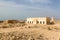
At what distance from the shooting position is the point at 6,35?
36.3 ft

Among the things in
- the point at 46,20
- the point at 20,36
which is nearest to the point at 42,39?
the point at 20,36

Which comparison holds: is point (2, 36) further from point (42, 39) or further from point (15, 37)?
point (42, 39)

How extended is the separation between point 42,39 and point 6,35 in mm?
3625

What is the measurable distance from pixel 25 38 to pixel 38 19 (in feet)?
64.5

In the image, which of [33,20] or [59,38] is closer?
[59,38]

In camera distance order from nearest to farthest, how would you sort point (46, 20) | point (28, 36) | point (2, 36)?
1. point (2, 36)
2. point (28, 36)
3. point (46, 20)

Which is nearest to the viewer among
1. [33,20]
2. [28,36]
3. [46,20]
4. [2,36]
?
[2,36]

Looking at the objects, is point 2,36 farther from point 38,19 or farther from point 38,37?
point 38,19

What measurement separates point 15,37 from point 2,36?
1194 millimetres

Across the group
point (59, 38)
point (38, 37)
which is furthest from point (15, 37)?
point (59, 38)

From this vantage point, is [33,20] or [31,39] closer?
[31,39]

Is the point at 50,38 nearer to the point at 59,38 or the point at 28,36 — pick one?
the point at 59,38

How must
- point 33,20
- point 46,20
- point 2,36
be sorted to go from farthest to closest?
1. point 33,20
2. point 46,20
3. point 2,36

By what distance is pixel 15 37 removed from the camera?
11.0 meters
